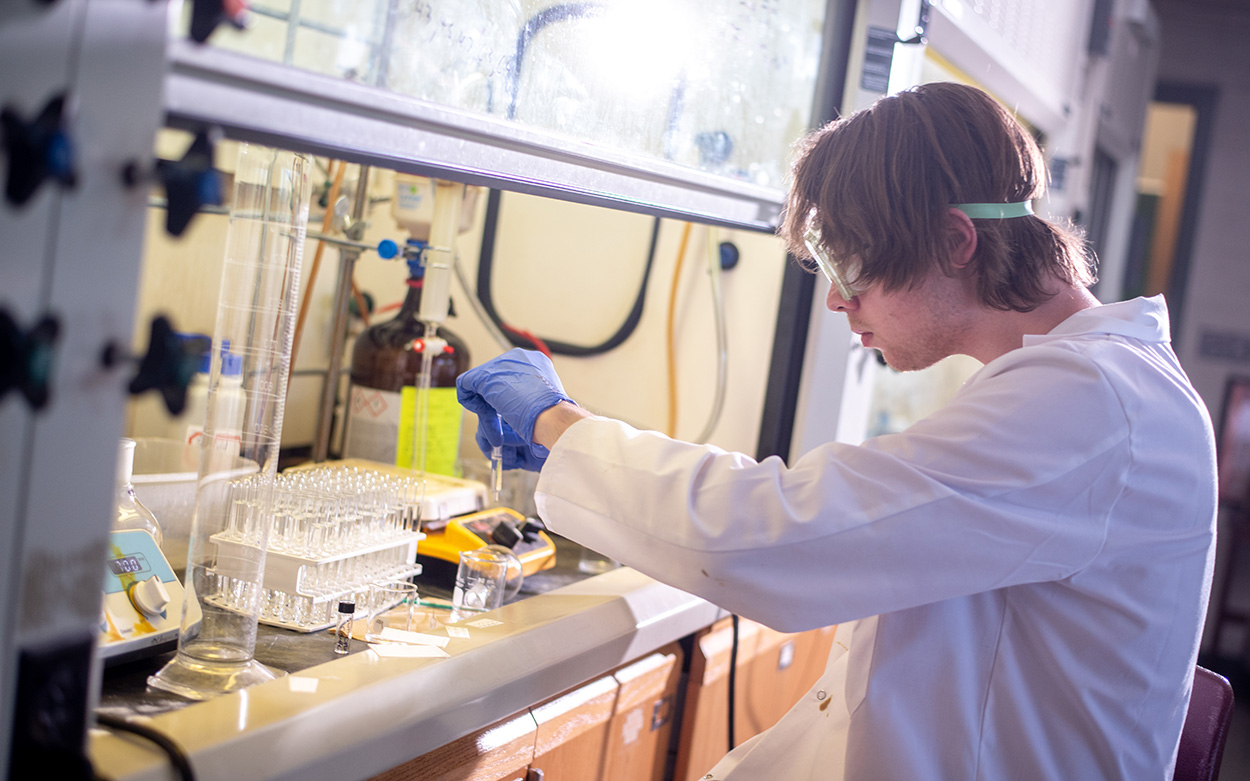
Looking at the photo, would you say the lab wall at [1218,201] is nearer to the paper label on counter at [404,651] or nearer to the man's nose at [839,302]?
the man's nose at [839,302]

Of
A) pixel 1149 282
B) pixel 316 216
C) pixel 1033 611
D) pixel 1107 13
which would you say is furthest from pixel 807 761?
pixel 1149 282

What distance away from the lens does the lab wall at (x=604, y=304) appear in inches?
78.5

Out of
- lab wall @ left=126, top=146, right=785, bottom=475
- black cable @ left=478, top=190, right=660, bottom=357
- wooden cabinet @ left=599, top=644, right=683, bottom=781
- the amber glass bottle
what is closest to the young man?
A: wooden cabinet @ left=599, top=644, right=683, bottom=781

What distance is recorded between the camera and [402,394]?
1625mm

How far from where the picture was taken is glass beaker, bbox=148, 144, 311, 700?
965 mm

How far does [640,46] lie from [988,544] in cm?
78

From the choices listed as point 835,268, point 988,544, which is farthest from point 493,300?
point 988,544

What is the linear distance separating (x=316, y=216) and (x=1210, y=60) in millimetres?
4815

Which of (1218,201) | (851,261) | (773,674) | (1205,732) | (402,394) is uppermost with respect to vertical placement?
(1218,201)

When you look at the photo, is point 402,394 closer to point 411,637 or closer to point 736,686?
point 411,637

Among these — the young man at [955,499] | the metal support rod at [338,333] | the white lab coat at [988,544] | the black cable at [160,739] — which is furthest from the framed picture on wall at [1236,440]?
the black cable at [160,739]

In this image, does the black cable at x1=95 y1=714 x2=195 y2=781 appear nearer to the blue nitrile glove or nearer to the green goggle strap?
the blue nitrile glove

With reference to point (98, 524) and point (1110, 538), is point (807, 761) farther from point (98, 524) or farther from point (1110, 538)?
point (98, 524)

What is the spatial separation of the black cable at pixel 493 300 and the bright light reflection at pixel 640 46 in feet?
2.48
